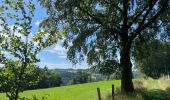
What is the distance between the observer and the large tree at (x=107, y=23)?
29.9 m

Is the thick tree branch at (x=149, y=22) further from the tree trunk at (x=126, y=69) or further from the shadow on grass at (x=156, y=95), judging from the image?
the shadow on grass at (x=156, y=95)

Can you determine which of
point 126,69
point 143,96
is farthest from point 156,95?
point 126,69

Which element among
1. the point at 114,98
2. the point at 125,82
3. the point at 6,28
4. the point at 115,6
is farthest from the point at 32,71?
the point at 125,82

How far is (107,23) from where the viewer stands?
95.9 feet

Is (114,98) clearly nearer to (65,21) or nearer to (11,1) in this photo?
(65,21)

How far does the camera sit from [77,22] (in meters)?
31.3

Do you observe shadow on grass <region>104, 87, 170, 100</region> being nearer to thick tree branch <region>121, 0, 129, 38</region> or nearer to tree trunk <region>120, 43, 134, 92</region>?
tree trunk <region>120, 43, 134, 92</region>

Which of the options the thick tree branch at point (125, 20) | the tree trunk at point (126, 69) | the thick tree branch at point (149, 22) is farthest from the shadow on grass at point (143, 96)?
the thick tree branch at point (125, 20)

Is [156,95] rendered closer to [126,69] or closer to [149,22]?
[126,69]

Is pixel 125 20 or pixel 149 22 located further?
pixel 125 20

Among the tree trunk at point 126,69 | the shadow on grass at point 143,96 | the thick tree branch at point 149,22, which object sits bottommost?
the shadow on grass at point 143,96

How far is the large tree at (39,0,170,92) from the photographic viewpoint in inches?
1176

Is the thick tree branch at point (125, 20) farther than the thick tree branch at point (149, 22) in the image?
Yes

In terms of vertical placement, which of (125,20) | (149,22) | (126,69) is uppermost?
(125,20)
